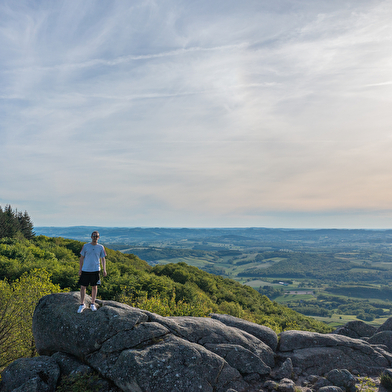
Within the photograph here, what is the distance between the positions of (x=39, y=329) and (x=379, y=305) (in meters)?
235

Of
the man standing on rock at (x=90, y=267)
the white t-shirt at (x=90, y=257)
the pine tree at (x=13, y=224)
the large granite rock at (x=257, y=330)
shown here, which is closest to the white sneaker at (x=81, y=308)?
the man standing on rock at (x=90, y=267)

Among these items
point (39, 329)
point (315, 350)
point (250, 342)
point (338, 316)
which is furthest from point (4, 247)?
point (338, 316)

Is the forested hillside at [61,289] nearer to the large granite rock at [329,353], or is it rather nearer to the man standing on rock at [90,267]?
the man standing on rock at [90,267]

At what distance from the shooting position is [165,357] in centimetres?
1219

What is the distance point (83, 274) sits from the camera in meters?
14.0

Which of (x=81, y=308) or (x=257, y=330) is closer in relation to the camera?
(x=81, y=308)

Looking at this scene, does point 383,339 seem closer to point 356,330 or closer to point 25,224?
point 356,330

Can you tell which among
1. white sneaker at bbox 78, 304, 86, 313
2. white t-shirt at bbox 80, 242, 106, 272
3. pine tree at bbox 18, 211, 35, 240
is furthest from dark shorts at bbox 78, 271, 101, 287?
pine tree at bbox 18, 211, 35, 240

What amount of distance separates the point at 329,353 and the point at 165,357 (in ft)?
34.9

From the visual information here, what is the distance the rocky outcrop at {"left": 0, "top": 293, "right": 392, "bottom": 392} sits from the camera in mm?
11648

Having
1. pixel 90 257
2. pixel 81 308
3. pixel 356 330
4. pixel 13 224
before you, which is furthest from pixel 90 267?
pixel 13 224

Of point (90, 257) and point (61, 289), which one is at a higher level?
point (90, 257)

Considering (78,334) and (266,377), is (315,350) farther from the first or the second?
(78,334)

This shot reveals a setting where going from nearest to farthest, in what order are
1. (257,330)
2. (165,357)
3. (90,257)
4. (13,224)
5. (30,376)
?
(30,376) → (165,357) → (90,257) → (257,330) → (13,224)
